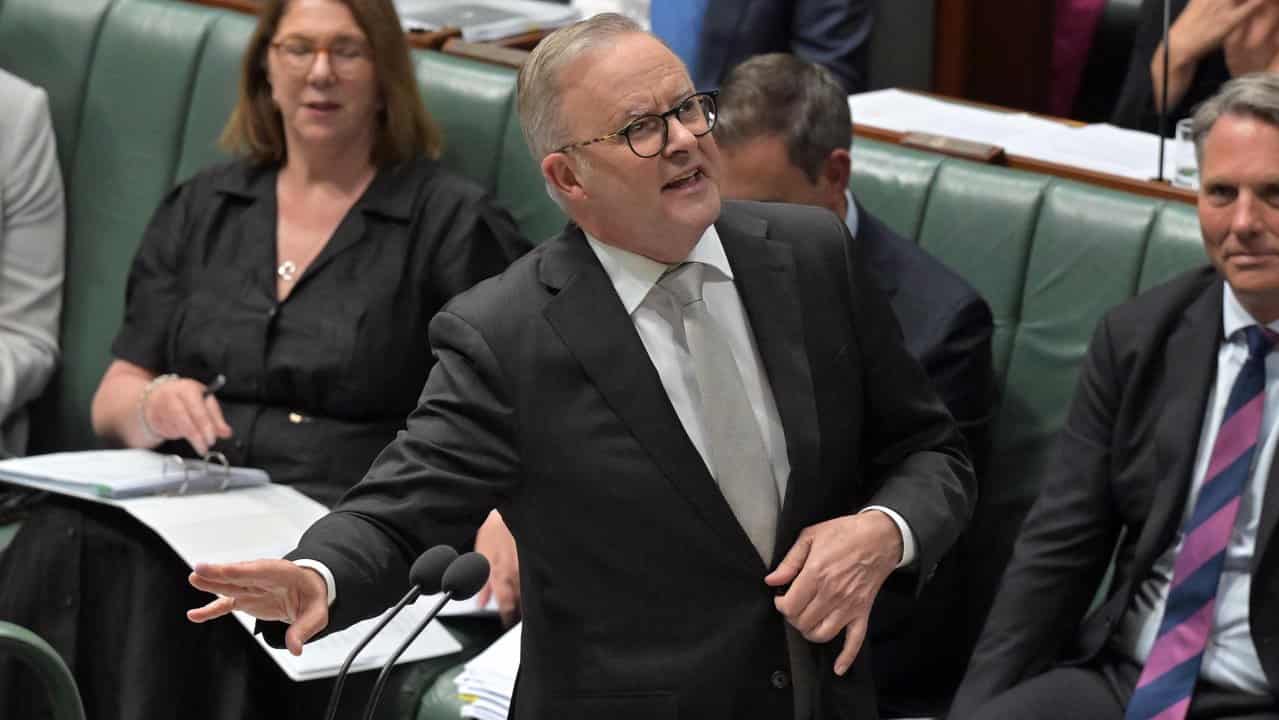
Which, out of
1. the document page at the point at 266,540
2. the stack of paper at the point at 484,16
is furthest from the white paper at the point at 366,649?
the stack of paper at the point at 484,16

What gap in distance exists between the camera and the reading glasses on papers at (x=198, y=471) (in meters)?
2.89

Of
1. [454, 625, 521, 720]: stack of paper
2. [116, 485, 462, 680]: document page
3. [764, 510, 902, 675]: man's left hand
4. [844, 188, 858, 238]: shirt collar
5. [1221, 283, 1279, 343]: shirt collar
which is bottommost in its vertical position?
[454, 625, 521, 720]: stack of paper

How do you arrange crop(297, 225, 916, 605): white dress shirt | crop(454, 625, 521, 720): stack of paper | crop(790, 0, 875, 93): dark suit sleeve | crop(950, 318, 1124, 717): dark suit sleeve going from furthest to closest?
crop(790, 0, 875, 93): dark suit sleeve → crop(454, 625, 521, 720): stack of paper → crop(950, 318, 1124, 717): dark suit sleeve → crop(297, 225, 916, 605): white dress shirt

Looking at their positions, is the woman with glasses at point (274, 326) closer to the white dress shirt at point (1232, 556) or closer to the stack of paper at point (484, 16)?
the stack of paper at point (484, 16)

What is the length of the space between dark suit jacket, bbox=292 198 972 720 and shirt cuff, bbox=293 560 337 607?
9 centimetres

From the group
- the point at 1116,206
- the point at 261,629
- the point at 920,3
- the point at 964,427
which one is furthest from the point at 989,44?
the point at 261,629

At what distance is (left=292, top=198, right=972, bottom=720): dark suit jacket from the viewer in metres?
1.73

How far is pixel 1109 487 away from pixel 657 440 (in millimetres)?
884

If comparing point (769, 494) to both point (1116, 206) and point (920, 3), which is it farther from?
point (920, 3)

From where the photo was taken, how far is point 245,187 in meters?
3.16

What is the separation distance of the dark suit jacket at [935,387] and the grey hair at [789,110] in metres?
0.12

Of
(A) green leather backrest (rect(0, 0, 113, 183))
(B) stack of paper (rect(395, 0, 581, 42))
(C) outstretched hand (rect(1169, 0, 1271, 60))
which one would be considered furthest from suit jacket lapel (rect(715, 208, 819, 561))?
(A) green leather backrest (rect(0, 0, 113, 183))

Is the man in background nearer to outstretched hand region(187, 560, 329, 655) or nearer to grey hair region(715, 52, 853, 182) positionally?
grey hair region(715, 52, 853, 182)

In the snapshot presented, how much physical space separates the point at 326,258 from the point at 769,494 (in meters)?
1.41
